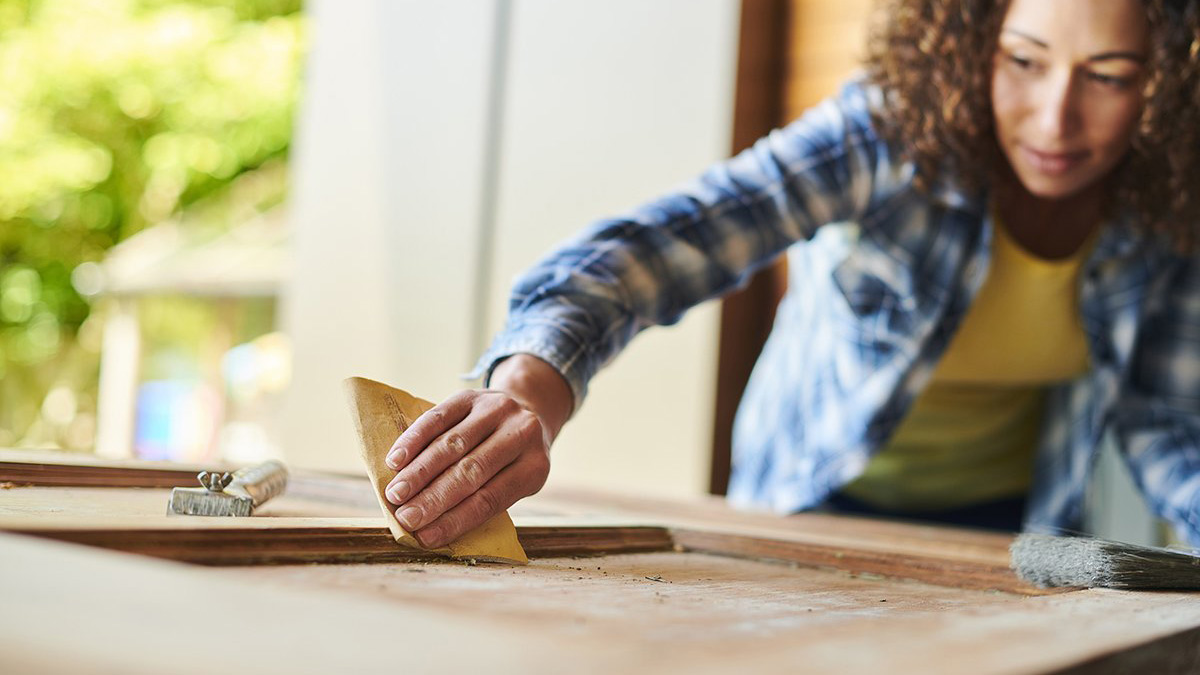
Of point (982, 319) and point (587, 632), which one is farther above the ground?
point (982, 319)

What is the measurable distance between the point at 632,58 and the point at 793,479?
56.3 inches

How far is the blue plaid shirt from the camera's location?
1.29 m

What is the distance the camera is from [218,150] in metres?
8.24

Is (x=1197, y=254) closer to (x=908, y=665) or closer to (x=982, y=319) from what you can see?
(x=982, y=319)

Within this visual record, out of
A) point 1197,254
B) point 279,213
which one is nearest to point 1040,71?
point 1197,254

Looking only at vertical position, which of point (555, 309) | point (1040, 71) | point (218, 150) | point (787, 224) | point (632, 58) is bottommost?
point (555, 309)

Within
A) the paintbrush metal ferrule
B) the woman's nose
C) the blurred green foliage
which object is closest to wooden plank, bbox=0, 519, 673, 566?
the paintbrush metal ferrule

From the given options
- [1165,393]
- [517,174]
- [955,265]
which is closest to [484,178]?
[517,174]

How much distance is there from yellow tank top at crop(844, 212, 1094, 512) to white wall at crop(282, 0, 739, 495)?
2.75ft

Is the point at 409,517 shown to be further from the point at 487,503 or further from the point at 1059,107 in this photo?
the point at 1059,107

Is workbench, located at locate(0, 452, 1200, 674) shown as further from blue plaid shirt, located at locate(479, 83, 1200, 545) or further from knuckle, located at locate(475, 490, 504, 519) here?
blue plaid shirt, located at locate(479, 83, 1200, 545)

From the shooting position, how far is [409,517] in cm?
80

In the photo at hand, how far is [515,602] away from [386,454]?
0.27 metres

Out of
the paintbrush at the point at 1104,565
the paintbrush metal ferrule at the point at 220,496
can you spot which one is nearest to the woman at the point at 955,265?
the paintbrush metal ferrule at the point at 220,496
